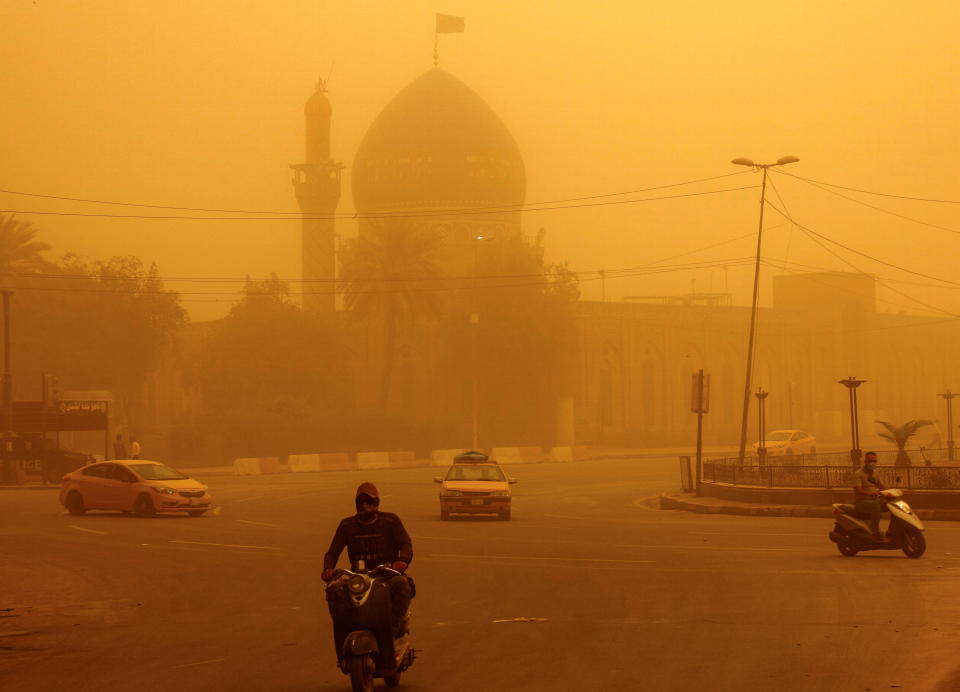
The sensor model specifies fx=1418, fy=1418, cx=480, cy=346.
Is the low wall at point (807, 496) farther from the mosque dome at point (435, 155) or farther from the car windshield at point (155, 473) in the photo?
the mosque dome at point (435, 155)

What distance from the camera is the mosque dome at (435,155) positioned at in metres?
79.4

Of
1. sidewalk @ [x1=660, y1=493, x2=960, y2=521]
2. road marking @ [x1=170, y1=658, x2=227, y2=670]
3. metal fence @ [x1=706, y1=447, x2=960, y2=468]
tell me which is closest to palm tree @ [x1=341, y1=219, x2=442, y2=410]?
metal fence @ [x1=706, y1=447, x2=960, y2=468]

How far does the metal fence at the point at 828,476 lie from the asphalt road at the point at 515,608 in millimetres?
2039

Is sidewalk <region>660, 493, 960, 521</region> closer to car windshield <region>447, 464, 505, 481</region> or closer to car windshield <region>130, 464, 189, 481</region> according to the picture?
car windshield <region>447, 464, 505, 481</region>

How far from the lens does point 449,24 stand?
87500mm

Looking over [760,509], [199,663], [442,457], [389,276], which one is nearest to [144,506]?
[760,509]

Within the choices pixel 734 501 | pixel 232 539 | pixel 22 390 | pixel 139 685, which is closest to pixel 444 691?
pixel 139 685

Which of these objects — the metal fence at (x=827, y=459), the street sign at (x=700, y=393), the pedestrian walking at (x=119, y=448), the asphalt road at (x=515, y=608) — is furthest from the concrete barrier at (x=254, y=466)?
the asphalt road at (x=515, y=608)

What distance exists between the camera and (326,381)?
71.0m

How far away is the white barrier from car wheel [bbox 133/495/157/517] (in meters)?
26.7

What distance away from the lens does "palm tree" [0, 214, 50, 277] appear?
2392 inches

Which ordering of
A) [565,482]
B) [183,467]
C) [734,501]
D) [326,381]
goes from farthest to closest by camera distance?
[326,381] < [183,467] < [565,482] < [734,501]

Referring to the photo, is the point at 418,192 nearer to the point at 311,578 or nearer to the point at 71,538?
the point at 71,538

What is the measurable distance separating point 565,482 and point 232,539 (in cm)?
2151
